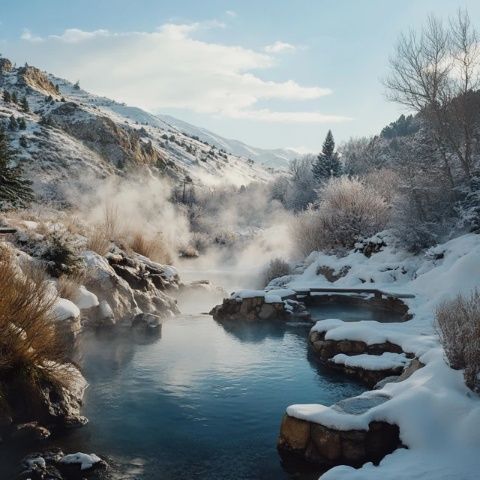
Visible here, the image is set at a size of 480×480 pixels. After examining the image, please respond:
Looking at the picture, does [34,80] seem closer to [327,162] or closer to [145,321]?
[327,162]

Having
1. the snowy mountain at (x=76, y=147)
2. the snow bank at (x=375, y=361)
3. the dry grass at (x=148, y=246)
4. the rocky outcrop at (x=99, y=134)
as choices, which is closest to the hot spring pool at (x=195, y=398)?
the snow bank at (x=375, y=361)

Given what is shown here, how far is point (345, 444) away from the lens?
6.29 metres

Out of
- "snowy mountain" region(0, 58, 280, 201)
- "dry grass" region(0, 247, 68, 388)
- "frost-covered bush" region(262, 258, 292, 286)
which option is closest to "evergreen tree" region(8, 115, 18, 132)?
"snowy mountain" region(0, 58, 280, 201)

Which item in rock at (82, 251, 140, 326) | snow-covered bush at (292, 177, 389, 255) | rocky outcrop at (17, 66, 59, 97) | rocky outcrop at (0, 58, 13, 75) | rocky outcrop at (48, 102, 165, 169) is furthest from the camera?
rocky outcrop at (0, 58, 13, 75)

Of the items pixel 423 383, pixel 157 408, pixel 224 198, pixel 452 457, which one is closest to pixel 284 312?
pixel 157 408

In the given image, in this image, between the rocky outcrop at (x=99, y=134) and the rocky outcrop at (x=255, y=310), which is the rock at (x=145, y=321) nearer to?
the rocky outcrop at (x=255, y=310)

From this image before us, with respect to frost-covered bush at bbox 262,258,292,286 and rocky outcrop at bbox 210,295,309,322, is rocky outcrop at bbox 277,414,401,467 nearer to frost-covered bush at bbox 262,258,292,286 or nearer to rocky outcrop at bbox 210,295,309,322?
rocky outcrop at bbox 210,295,309,322

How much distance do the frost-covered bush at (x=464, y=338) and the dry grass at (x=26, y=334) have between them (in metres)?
5.52

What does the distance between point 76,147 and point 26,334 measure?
2174 inches

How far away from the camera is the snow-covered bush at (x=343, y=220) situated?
24.7 metres

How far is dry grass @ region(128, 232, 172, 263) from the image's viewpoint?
21.6 meters

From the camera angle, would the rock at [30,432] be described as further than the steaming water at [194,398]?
Yes

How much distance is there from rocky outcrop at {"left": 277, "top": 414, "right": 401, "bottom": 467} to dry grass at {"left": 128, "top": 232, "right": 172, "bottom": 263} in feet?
51.2

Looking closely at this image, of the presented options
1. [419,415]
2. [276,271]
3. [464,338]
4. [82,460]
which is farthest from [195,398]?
[276,271]
